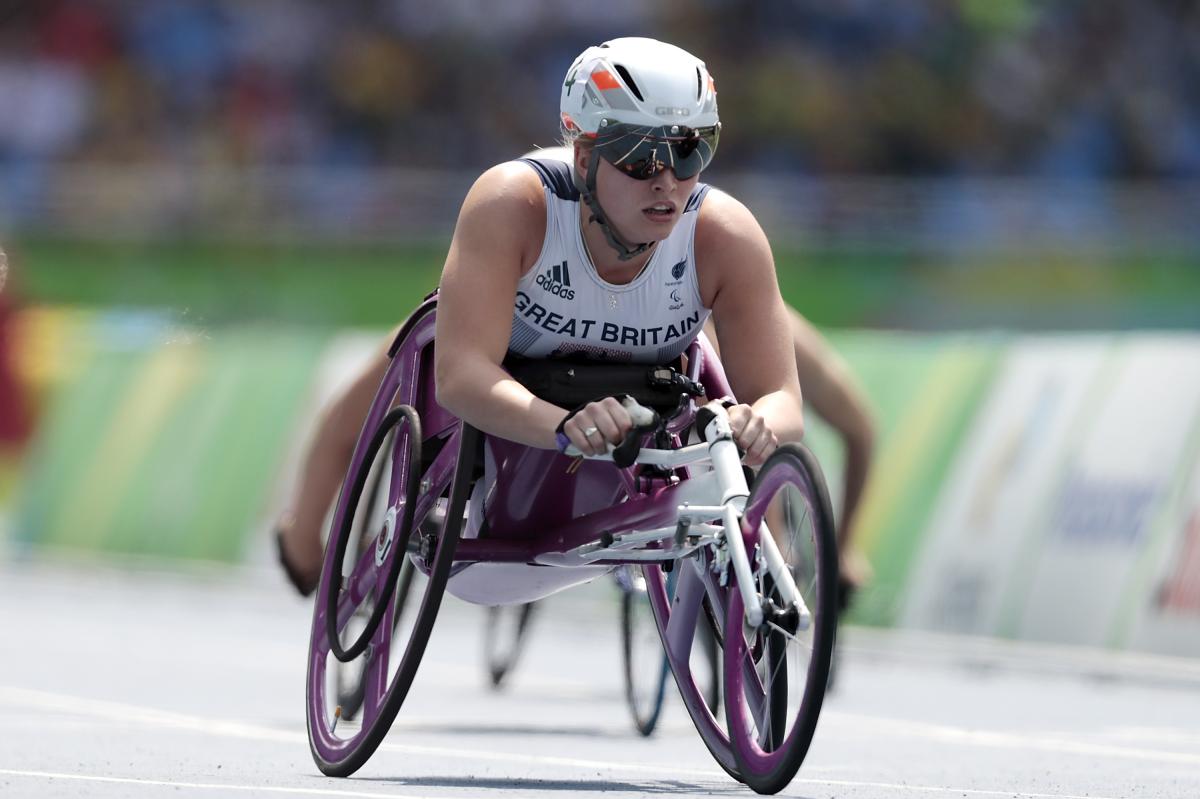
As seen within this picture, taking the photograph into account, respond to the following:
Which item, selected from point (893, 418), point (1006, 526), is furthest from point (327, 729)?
point (893, 418)

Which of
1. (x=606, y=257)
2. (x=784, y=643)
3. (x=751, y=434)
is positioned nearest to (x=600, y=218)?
(x=606, y=257)

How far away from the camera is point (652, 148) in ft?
19.9

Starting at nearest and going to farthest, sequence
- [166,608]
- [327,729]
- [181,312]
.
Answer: [327,729]
[166,608]
[181,312]

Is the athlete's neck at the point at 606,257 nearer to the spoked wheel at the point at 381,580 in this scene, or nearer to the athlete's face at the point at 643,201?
the athlete's face at the point at 643,201

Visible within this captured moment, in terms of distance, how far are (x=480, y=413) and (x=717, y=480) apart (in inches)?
26.5

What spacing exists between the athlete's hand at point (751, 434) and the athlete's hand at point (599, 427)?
0.86 ft

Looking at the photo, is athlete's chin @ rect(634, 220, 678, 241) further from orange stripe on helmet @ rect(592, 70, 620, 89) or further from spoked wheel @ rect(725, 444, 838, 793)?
spoked wheel @ rect(725, 444, 838, 793)

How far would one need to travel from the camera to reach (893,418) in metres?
13.1

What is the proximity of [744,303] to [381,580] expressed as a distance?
1.24 metres

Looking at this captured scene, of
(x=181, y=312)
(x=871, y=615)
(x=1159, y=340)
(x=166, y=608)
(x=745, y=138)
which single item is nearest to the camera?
(x=1159, y=340)

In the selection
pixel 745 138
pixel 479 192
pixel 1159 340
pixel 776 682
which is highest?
pixel 479 192

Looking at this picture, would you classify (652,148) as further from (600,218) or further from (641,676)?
(641,676)

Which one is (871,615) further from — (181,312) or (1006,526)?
(181,312)

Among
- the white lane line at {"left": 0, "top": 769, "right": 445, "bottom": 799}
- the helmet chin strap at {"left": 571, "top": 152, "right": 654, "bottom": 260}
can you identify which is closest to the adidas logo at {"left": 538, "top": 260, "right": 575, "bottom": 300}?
the helmet chin strap at {"left": 571, "top": 152, "right": 654, "bottom": 260}
